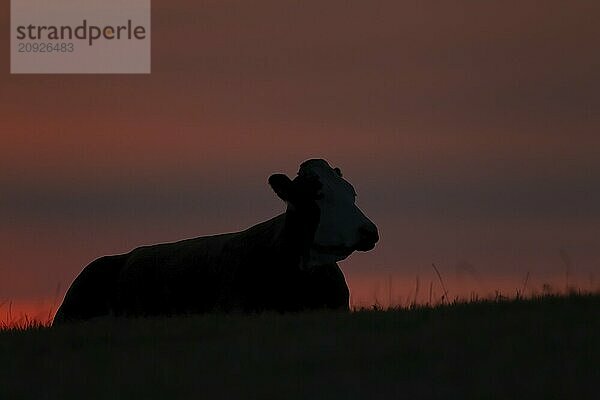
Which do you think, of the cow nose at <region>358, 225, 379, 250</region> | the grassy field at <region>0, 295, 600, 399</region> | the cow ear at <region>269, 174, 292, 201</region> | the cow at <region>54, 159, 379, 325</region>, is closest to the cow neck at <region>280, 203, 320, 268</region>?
the cow at <region>54, 159, 379, 325</region>

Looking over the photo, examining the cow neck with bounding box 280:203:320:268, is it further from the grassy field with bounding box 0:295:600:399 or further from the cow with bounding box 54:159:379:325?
the grassy field with bounding box 0:295:600:399

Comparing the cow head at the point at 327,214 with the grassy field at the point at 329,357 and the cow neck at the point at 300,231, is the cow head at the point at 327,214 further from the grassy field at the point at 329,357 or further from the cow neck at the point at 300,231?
the grassy field at the point at 329,357

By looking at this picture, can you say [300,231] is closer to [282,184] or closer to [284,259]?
[284,259]

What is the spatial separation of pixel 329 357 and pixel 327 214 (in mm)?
6971

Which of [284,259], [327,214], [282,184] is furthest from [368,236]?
[282,184]

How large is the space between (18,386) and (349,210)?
772 centimetres

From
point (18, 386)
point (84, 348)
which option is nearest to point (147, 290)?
point (84, 348)

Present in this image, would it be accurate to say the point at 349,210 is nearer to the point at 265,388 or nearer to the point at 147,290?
the point at 147,290

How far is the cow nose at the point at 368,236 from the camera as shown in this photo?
642 inches

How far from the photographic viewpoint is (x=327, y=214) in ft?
54.7

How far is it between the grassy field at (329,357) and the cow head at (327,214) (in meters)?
4.13

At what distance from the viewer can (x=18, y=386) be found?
9.48 meters

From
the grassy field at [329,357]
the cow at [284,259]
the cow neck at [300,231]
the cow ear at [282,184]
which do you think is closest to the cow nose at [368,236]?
the cow at [284,259]

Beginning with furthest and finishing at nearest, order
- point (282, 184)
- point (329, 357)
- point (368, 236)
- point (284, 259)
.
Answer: point (282, 184) < point (284, 259) < point (368, 236) < point (329, 357)
